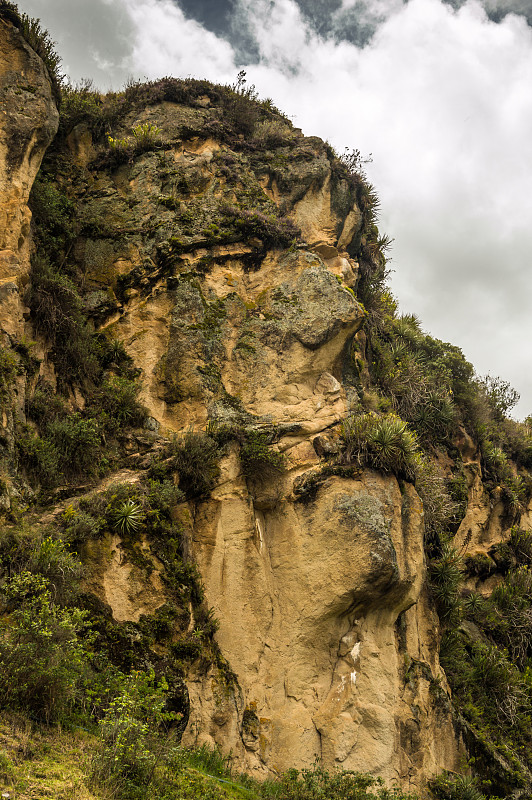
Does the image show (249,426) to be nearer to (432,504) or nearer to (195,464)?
(195,464)

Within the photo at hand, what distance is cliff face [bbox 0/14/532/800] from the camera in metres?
10.1

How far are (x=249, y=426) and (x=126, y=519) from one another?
138 inches

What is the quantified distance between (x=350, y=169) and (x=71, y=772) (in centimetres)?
1767

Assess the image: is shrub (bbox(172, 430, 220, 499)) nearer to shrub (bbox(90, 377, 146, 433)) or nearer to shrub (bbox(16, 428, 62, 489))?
shrub (bbox(90, 377, 146, 433))

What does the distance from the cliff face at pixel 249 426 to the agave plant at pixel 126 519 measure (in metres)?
0.26

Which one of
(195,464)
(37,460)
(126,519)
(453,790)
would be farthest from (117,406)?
(453,790)

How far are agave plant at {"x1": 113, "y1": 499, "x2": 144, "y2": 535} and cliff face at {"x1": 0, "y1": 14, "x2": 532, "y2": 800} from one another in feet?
0.84

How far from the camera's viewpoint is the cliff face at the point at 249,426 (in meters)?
10.1

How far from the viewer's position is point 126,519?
367 inches

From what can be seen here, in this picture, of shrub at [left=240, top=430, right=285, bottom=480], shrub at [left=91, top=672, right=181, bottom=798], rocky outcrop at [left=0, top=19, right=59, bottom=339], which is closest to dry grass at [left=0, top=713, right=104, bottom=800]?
shrub at [left=91, top=672, right=181, bottom=798]

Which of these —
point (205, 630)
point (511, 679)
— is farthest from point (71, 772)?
point (511, 679)

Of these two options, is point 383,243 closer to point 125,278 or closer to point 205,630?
point 125,278

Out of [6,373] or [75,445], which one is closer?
[6,373]

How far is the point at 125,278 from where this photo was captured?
1354 cm
